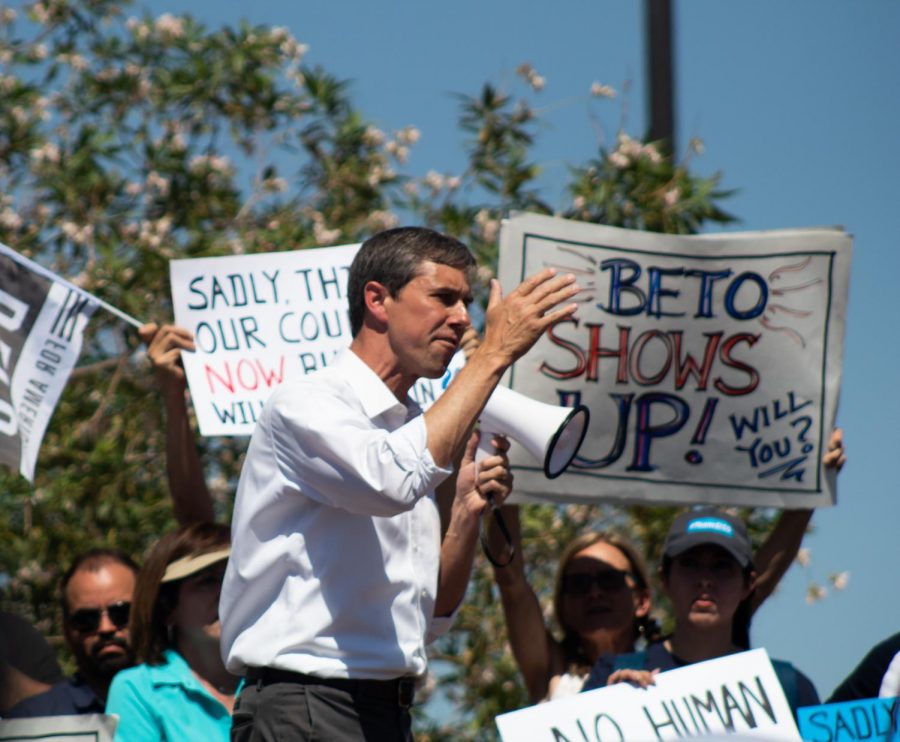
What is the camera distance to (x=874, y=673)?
4.12 meters

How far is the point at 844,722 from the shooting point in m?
3.74

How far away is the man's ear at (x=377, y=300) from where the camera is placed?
11.2 feet

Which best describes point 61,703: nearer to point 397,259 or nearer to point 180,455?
point 180,455

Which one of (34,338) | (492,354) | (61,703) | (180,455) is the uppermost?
(34,338)

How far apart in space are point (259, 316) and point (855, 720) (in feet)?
7.75

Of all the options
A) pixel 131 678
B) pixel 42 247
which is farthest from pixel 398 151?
pixel 131 678

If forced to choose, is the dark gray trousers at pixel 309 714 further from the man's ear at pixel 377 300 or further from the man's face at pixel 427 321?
the man's ear at pixel 377 300

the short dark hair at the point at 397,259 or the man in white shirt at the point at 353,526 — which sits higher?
the short dark hair at the point at 397,259

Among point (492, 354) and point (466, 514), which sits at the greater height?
point (492, 354)

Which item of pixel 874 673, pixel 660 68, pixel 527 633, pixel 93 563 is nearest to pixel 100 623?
pixel 93 563

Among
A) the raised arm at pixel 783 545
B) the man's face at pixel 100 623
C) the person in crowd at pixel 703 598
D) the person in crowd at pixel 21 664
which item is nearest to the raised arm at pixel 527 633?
the person in crowd at pixel 703 598

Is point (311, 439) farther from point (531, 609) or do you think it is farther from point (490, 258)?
point (490, 258)

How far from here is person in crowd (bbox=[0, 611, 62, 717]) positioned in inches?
182

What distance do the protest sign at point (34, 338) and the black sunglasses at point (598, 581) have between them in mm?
1659
